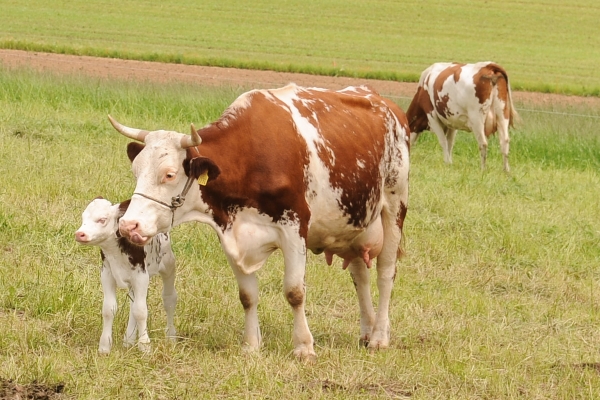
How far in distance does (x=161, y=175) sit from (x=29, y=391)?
146cm

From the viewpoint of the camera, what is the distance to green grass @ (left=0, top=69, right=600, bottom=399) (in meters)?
6.24

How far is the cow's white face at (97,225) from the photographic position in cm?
624

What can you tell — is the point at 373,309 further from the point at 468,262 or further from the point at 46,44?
the point at 46,44

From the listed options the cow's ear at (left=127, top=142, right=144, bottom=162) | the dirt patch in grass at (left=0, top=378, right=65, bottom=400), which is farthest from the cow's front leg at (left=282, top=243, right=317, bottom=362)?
the dirt patch in grass at (left=0, top=378, right=65, bottom=400)

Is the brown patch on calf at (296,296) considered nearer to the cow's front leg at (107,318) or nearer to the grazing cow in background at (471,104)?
the cow's front leg at (107,318)

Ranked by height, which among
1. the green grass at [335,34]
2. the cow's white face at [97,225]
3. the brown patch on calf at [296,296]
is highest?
the cow's white face at [97,225]

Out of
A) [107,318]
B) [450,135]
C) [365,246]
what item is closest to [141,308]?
[107,318]

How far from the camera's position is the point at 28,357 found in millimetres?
6152

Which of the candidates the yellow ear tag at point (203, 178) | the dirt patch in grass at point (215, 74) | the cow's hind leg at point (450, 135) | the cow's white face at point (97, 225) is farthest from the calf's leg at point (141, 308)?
the dirt patch in grass at point (215, 74)

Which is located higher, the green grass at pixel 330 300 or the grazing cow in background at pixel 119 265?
the grazing cow in background at pixel 119 265

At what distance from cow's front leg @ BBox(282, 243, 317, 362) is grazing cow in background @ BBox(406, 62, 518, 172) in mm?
9903

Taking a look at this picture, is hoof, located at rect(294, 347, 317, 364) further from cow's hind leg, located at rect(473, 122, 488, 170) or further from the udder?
cow's hind leg, located at rect(473, 122, 488, 170)

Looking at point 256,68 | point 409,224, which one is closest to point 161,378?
point 409,224

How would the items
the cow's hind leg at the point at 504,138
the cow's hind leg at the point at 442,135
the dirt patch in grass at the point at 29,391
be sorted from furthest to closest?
the cow's hind leg at the point at 442,135 → the cow's hind leg at the point at 504,138 → the dirt patch in grass at the point at 29,391
